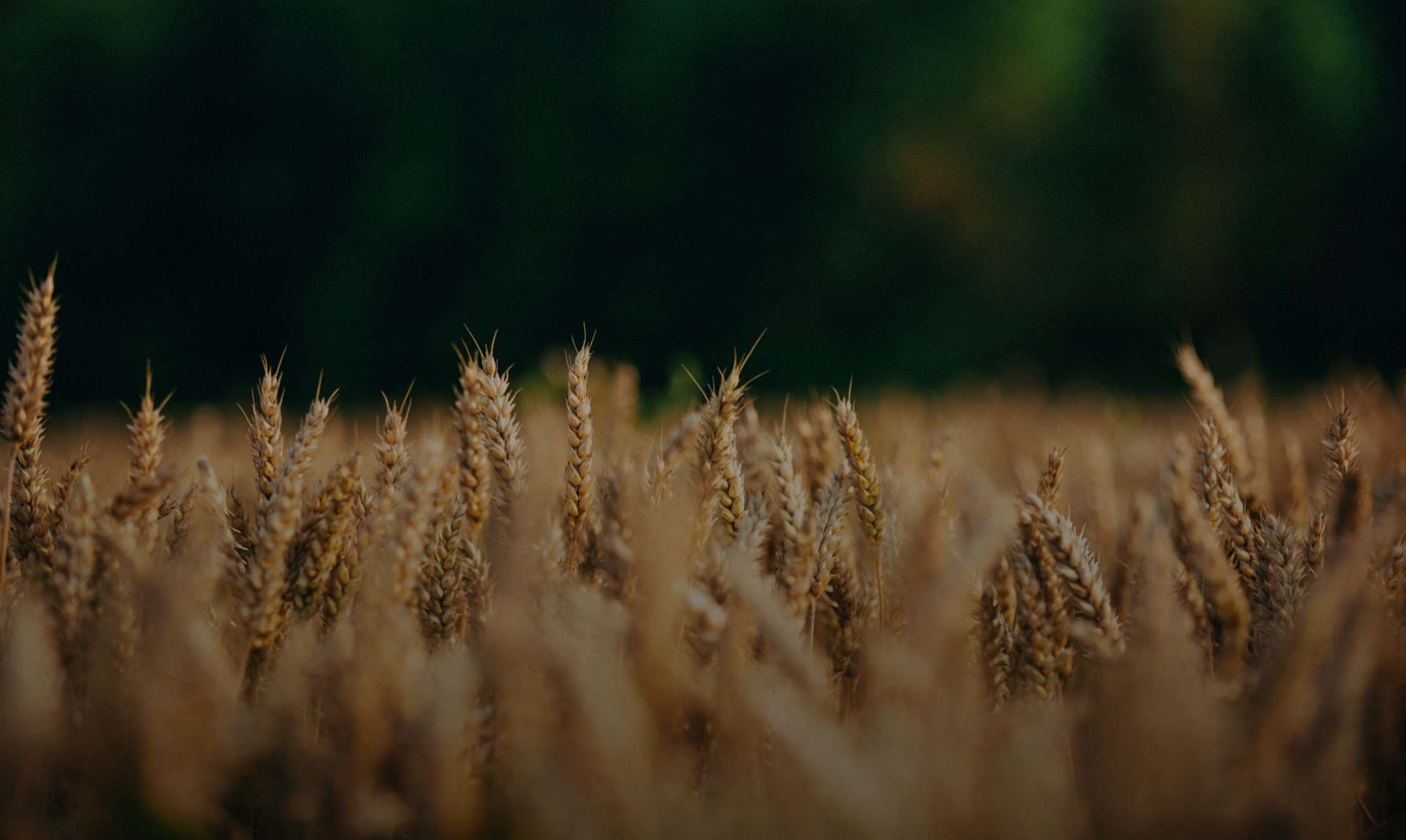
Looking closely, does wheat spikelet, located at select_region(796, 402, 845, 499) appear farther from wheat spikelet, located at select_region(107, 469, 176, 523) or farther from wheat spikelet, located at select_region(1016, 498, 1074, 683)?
wheat spikelet, located at select_region(107, 469, 176, 523)

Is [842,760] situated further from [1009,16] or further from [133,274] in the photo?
[133,274]

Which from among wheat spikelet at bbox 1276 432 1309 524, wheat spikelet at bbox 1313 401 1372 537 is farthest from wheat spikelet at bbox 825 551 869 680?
wheat spikelet at bbox 1276 432 1309 524

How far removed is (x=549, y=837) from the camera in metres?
0.61

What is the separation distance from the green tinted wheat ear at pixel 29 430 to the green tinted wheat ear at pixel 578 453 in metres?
0.59

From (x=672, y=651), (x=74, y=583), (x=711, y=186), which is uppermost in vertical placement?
(x=711, y=186)

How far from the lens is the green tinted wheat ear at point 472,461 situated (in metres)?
1.10

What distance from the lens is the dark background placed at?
23.1ft

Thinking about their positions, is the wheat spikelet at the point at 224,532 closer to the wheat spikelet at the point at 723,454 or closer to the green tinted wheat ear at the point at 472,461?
the green tinted wheat ear at the point at 472,461

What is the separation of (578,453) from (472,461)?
0.13 metres

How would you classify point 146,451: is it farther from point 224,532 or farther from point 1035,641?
point 1035,641

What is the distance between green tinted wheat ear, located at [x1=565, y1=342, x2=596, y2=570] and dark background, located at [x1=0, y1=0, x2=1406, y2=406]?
6.99 m

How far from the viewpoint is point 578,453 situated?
1117 mm

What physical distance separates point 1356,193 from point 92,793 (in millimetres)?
8672

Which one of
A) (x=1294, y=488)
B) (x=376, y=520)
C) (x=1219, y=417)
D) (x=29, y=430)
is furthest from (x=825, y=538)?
(x=1294, y=488)
